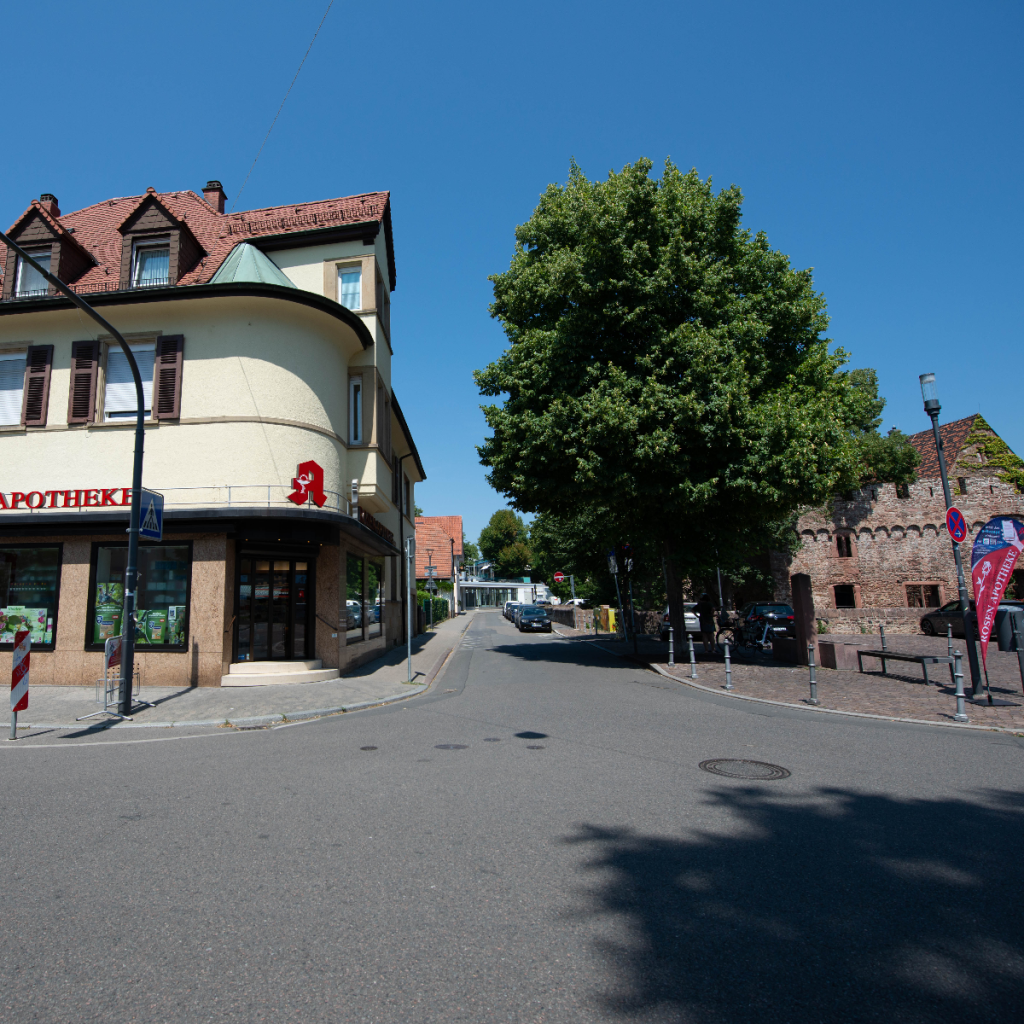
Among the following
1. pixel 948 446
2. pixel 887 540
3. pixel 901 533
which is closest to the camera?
pixel 901 533

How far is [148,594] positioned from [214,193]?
47.3ft

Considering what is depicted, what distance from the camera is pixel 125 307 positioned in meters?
14.8

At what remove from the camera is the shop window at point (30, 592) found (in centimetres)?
1420

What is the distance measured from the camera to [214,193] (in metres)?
21.2

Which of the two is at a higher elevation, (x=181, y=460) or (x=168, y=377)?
(x=168, y=377)

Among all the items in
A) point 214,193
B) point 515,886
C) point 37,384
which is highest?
point 214,193

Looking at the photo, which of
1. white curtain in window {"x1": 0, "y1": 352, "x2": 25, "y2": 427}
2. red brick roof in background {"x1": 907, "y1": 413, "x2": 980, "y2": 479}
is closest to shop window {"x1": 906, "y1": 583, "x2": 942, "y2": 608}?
red brick roof in background {"x1": 907, "y1": 413, "x2": 980, "y2": 479}

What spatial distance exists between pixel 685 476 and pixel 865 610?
74.4 ft

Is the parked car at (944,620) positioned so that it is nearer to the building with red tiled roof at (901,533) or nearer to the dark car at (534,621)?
the building with red tiled roof at (901,533)

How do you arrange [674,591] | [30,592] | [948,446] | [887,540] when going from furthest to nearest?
[948,446]
[887,540]
[674,591]
[30,592]

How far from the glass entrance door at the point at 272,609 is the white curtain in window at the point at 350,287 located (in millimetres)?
7402

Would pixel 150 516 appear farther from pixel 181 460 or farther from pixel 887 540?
pixel 887 540

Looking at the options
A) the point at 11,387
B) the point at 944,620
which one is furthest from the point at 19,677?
the point at 944,620

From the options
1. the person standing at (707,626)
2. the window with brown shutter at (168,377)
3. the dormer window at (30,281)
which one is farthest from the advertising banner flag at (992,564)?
the dormer window at (30,281)
